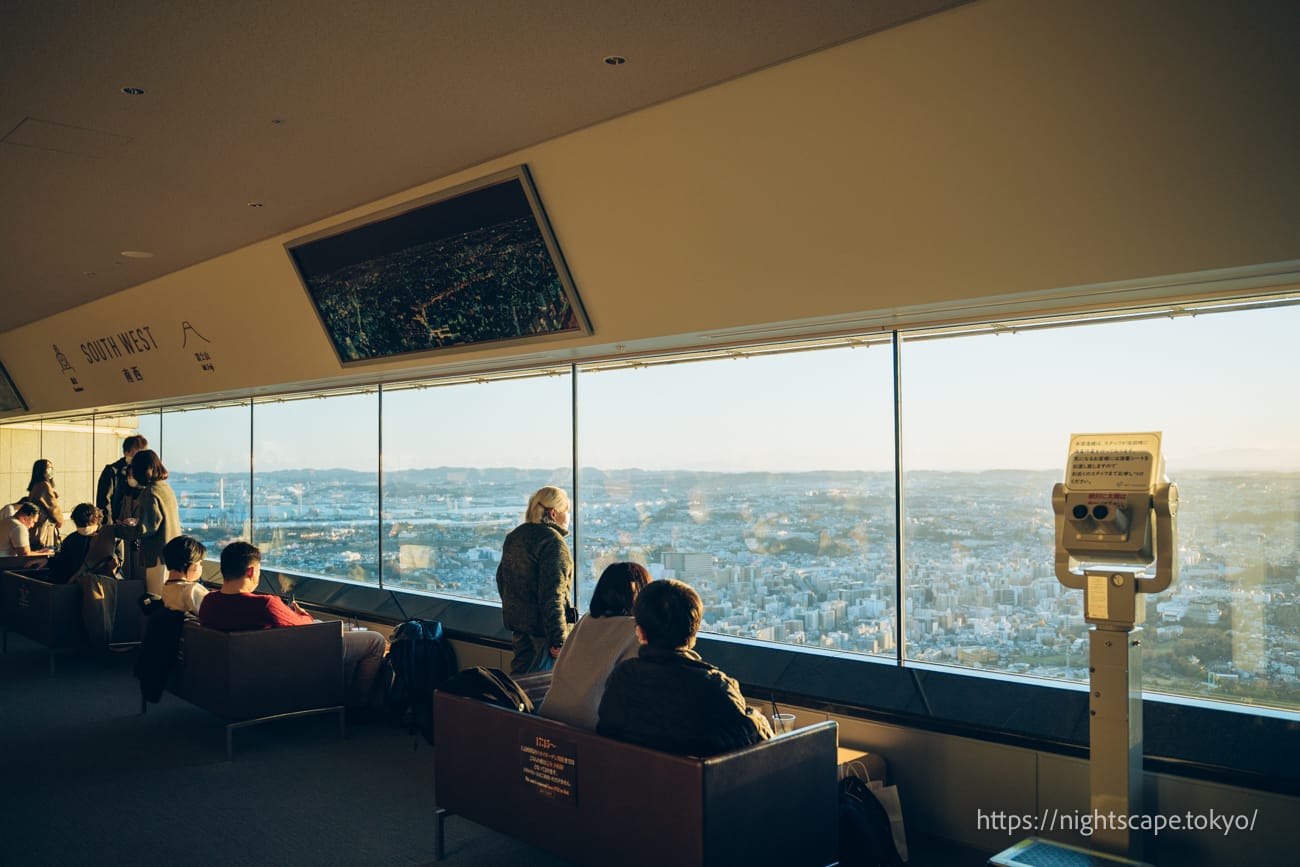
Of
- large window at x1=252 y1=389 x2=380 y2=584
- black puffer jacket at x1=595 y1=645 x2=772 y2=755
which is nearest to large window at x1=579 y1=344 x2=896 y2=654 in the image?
black puffer jacket at x1=595 y1=645 x2=772 y2=755

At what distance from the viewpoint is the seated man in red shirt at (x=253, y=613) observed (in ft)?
19.4

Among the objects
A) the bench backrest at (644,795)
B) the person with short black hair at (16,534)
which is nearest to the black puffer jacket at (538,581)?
the bench backrest at (644,795)

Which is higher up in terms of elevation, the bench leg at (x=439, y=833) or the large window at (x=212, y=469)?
the large window at (x=212, y=469)

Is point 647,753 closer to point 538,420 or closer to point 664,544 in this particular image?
point 664,544

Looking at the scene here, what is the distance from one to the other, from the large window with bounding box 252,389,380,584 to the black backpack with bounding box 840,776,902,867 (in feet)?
18.0

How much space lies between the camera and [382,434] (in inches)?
332

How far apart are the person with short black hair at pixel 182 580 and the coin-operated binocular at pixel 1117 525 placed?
5.46 metres

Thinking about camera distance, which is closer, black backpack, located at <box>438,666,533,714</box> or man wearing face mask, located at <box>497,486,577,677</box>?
black backpack, located at <box>438,666,533,714</box>

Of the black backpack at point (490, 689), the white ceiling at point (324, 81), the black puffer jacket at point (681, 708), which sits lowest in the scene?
the black backpack at point (490, 689)

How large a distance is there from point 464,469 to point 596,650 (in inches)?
154

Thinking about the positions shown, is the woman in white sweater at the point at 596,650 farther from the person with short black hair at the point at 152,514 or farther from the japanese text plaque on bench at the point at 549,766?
the person with short black hair at the point at 152,514

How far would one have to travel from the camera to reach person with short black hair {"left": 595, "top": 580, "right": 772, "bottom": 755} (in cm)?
330

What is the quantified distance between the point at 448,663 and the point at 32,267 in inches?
208

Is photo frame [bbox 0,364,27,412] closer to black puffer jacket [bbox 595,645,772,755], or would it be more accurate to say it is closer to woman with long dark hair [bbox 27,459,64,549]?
woman with long dark hair [bbox 27,459,64,549]
